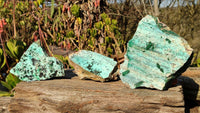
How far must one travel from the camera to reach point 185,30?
5.59m

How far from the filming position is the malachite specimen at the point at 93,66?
2.09m

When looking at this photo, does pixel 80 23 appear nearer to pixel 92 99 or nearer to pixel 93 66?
pixel 93 66

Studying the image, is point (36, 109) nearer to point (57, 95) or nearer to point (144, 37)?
point (57, 95)

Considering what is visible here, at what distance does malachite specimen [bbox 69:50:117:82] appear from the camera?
2.09 meters

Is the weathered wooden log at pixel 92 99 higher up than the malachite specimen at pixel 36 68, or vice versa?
the malachite specimen at pixel 36 68

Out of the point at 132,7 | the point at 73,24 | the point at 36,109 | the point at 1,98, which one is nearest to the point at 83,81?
the point at 36,109

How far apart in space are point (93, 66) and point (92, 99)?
0.40m

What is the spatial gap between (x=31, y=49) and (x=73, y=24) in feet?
7.57

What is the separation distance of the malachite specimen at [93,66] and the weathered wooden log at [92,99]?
12 cm

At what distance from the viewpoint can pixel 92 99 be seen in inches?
71.3

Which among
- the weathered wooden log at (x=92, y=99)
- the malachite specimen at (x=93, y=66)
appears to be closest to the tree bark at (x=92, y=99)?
the weathered wooden log at (x=92, y=99)

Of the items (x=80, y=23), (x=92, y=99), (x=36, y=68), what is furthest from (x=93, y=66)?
(x=80, y=23)

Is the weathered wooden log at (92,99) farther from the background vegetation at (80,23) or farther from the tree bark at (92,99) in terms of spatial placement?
the background vegetation at (80,23)

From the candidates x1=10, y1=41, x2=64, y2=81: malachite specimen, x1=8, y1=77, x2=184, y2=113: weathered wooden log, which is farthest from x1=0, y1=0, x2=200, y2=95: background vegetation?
x1=8, y1=77, x2=184, y2=113: weathered wooden log
